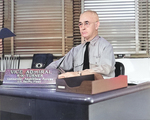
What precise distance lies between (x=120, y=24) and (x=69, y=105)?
2791mm

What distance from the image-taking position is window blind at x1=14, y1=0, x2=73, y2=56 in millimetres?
3449

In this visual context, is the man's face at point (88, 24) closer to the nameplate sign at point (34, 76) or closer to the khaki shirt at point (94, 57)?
the khaki shirt at point (94, 57)

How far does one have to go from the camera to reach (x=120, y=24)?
3.39 m

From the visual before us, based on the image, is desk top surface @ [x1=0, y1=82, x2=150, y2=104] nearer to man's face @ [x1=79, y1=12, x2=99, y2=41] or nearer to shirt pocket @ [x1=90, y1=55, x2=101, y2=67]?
shirt pocket @ [x1=90, y1=55, x2=101, y2=67]

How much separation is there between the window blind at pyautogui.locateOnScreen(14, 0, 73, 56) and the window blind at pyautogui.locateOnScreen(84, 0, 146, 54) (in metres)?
0.57

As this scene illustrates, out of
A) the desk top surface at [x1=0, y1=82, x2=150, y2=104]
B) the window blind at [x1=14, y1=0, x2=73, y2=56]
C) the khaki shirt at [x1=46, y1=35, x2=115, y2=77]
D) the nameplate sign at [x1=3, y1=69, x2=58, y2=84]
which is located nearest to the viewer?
the desk top surface at [x1=0, y1=82, x2=150, y2=104]

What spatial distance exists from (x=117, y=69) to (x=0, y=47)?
2355 mm

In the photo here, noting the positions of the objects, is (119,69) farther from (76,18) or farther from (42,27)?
(42,27)

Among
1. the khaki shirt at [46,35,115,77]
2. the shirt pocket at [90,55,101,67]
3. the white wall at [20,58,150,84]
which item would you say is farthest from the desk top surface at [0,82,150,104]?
the white wall at [20,58,150,84]

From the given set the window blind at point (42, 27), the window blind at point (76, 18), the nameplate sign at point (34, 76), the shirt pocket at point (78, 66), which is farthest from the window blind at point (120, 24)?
the nameplate sign at point (34, 76)

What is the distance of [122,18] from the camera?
340 centimetres

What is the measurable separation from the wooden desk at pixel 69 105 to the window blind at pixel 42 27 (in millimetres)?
2426

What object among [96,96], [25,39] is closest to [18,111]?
[96,96]

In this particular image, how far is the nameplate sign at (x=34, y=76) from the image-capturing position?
1.03 metres
